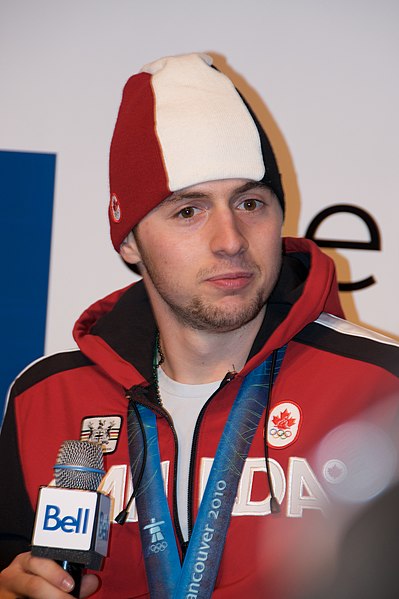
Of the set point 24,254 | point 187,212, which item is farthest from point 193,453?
point 24,254

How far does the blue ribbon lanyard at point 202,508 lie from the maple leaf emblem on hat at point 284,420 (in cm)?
5

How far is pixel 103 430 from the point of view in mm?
2289

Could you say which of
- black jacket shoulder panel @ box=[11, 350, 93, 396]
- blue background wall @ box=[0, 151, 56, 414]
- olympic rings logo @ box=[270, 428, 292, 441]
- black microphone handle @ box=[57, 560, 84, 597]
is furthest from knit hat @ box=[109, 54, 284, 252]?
black microphone handle @ box=[57, 560, 84, 597]

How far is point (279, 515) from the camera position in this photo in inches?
79.7

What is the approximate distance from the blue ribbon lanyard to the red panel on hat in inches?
21.3

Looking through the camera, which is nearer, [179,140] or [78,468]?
[78,468]

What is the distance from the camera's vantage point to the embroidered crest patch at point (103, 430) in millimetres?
2264

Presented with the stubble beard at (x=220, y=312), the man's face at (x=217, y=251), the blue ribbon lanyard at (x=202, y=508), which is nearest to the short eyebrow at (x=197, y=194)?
the man's face at (x=217, y=251)

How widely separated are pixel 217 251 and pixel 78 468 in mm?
736

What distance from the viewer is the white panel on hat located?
2197 mm

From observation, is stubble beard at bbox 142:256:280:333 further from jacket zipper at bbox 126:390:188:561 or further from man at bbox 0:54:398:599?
jacket zipper at bbox 126:390:188:561

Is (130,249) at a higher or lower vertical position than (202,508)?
Result: higher

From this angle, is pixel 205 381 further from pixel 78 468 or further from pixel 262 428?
pixel 78 468

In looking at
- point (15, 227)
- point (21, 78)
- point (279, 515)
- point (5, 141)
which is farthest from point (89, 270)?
point (279, 515)
